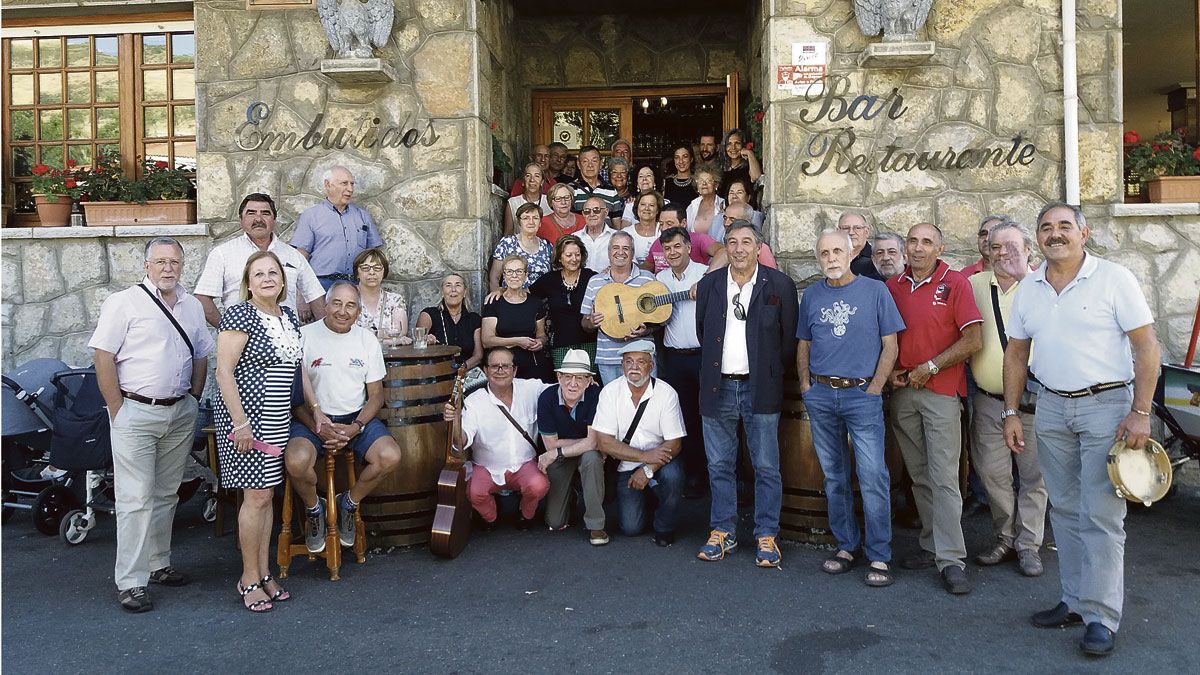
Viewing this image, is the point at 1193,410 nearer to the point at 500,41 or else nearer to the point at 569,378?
the point at 569,378

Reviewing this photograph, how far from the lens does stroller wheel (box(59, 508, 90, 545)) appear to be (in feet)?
17.0

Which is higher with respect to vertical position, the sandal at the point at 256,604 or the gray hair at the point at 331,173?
the gray hair at the point at 331,173

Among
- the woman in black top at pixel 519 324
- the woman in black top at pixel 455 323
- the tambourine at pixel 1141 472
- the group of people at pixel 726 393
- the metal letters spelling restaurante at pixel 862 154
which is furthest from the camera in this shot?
the metal letters spelling restaurante at pixel 862 154

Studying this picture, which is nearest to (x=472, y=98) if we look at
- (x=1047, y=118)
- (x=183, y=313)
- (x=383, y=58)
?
(x=383, y=58)

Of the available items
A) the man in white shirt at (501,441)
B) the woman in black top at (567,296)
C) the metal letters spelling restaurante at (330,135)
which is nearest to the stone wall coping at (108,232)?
the metal letters spelling restaurante at (330,135)

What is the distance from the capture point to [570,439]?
528 centimetres

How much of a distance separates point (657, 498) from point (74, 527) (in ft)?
11.1

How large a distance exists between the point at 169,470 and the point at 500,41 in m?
4.87

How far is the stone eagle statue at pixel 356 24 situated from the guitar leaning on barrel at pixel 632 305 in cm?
262

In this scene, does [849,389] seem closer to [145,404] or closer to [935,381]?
[935,381]

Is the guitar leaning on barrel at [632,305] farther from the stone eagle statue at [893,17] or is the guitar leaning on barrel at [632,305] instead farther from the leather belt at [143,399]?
the leather belt at [143,399]

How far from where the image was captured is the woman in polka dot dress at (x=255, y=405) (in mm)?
4078

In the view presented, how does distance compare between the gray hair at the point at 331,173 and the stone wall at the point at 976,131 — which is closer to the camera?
the gray hair at the point at 331,173

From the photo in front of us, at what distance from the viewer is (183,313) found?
4.48 m
